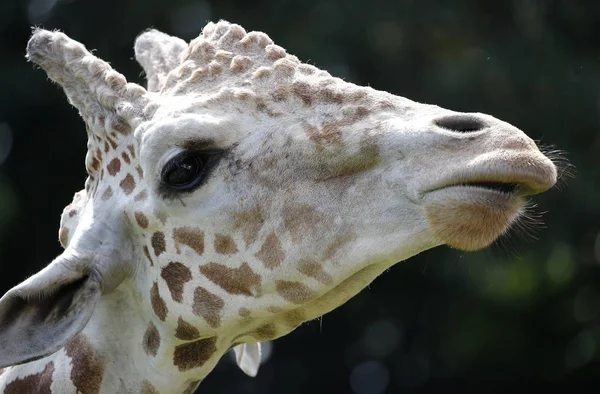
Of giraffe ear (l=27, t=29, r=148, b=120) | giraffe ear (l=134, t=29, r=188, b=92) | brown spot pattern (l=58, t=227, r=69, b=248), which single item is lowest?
brown spot pattern (l=58, t=227, r=69, b=248)

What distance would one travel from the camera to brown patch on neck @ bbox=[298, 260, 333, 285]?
3.68 meters

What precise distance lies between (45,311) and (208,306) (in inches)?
24.0

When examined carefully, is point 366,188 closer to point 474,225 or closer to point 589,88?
point 474,225

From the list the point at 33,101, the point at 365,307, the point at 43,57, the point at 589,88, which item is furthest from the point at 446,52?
the point at 43,57

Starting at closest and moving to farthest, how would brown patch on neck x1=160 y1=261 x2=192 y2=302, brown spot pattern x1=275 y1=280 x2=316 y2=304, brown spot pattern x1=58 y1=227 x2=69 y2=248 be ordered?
brown spot pattern x1=275 y1=280 x2=316 y2=304 < brown patch on neck x1=160 y1=261 x2=192 y2=302 < brown spot pattern x1=58 y1=227 x2=69 y2=248

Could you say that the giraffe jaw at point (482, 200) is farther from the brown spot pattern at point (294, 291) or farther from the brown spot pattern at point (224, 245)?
the brown spot pattern at point (224, 245)

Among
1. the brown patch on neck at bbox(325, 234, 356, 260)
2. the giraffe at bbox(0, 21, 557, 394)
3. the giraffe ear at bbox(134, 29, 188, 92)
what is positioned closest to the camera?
the giraffe at bbox(0, 21, 557, 394)

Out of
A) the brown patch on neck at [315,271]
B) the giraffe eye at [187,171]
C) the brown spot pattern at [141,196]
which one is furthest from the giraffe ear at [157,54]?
the brown patch on neck at [315,271]

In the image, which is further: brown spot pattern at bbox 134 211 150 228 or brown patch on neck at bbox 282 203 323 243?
brown spot pattern at bbox 134 211 150 228

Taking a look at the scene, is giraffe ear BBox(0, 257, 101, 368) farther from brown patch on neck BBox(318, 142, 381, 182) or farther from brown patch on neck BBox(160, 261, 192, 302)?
brown patch on neck BBox(318, 142, 381, 182)

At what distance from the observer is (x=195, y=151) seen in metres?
3.88

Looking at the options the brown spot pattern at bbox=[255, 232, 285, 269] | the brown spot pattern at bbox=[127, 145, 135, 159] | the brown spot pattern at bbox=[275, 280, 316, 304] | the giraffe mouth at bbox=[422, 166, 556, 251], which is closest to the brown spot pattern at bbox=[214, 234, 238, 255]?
the brown spot pattern at bbox=[255, 232, 285, 269]

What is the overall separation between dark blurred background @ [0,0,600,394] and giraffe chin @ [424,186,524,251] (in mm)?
10280

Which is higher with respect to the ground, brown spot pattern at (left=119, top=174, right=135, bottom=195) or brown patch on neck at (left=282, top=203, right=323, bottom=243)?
brown spot pattern at (left=119, top=174, right=135, bottom=195)
